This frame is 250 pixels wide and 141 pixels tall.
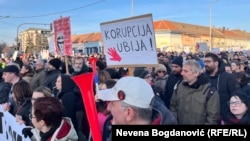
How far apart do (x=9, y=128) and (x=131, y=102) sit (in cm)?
256

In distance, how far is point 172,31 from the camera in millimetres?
83875

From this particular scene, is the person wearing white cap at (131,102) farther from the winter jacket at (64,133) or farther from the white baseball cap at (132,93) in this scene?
the winter jacket at (64,133)

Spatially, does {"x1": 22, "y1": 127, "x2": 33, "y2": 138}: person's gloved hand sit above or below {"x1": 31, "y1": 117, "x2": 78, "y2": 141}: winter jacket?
below

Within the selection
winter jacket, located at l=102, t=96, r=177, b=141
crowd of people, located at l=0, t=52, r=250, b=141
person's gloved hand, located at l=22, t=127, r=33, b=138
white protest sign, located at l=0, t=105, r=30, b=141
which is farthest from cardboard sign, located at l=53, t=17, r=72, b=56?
winter jacket, located at l=102, t=96, r=177, b=141

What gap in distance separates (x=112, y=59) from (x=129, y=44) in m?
0.33

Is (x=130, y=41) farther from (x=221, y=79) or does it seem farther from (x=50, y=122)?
(x=221, y=79)

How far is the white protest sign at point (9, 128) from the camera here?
369cm

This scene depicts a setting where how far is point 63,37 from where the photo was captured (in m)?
7.58

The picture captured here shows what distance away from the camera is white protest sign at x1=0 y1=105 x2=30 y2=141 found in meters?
3.69

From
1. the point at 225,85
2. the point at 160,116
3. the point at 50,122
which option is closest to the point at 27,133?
the point at 50,122

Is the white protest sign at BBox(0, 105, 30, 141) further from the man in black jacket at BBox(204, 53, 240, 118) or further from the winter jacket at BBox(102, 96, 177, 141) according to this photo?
the man in black jacket at BBox(204, 53, 240, 118)

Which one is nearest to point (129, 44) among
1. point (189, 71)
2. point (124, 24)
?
point (124, 24)

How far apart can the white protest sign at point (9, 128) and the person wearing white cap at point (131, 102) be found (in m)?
1.35

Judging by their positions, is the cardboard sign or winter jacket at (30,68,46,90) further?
winter jacket at (30,68,46,90)
